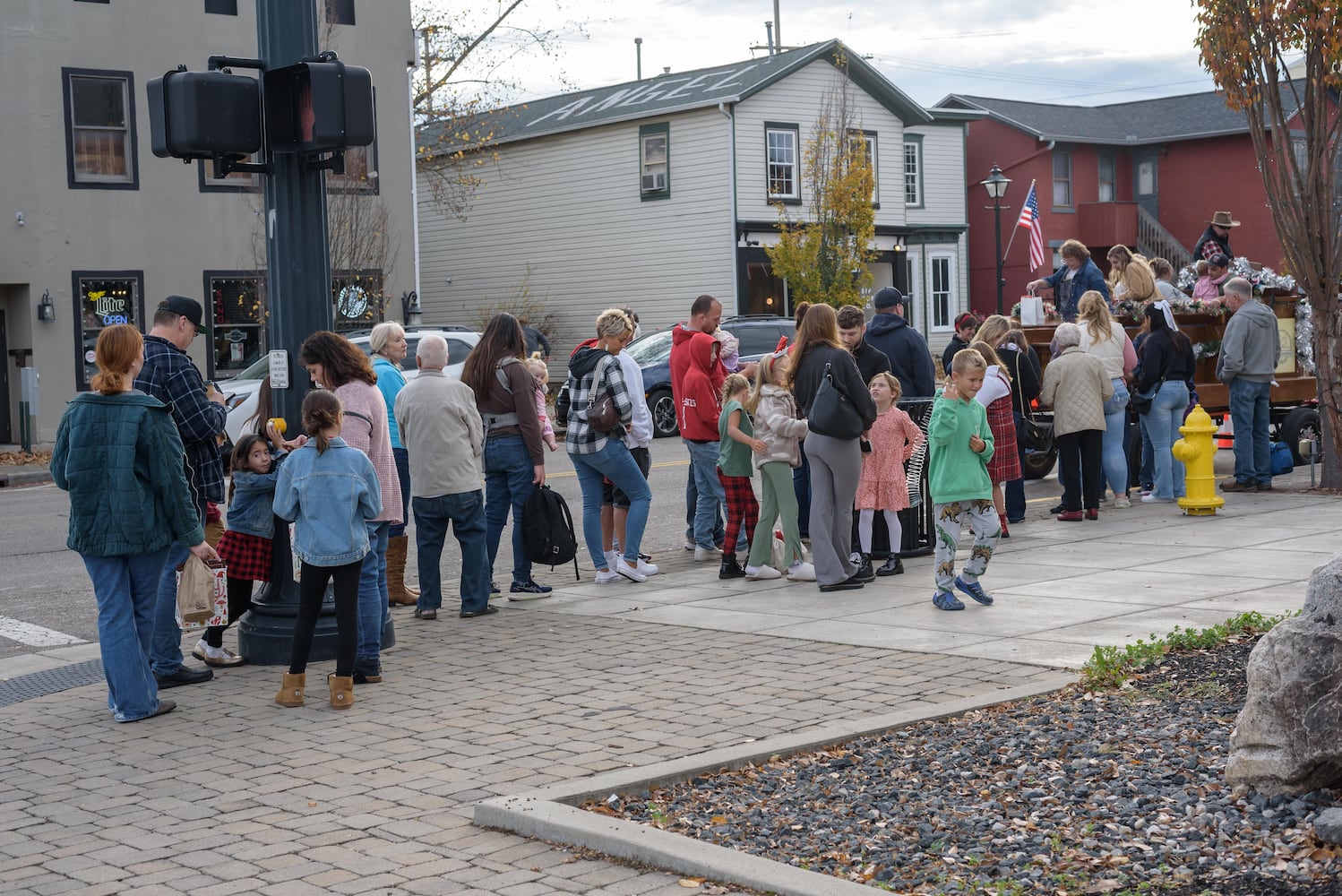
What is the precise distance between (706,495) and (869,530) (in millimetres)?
1601

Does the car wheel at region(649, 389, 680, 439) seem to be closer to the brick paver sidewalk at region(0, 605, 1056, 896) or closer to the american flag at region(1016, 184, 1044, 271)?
the american flag at region(1016, 184, 1044, 271)

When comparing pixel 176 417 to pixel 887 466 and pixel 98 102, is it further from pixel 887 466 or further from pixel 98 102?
pixel 98 102

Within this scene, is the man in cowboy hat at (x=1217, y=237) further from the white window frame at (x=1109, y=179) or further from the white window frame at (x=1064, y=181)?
the white window frame at (x=1109, y=179)

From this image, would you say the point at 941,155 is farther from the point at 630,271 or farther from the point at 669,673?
the point at 669,673

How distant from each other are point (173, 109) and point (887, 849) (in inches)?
217

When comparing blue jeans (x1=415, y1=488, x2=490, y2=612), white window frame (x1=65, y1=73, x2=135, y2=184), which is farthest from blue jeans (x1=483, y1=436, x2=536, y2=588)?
white window frame (x1=65, y1=73, x2=135, y2=184)

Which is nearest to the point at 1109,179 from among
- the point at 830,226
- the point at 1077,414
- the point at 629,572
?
the point at 830,226

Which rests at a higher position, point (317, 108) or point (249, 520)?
point (317, 108)

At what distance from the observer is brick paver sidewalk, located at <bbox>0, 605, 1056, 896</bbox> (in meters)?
4.89

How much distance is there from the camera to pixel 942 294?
39.8 m

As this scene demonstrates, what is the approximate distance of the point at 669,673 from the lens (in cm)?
758

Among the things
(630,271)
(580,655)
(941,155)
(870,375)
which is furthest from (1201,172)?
(580,655)

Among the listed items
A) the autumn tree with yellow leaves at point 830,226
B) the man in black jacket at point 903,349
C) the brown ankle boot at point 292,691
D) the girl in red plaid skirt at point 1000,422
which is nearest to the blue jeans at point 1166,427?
the girl in red plaid skirt at point 1000,422

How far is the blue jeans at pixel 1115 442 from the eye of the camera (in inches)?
514
